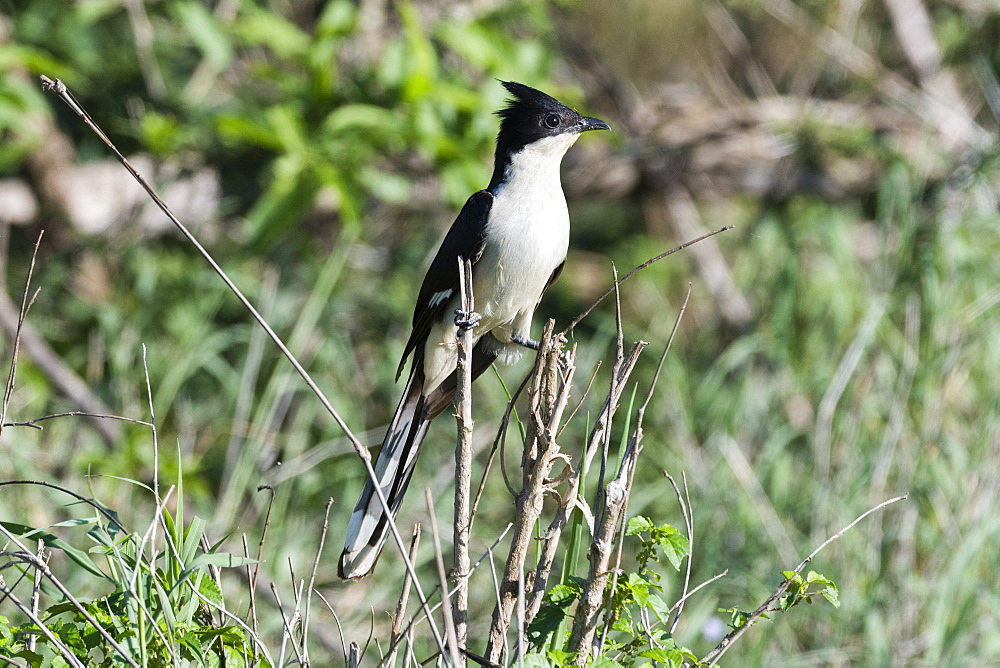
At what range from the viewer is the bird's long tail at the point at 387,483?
226 cm

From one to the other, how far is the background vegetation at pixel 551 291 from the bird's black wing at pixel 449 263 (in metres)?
0.80

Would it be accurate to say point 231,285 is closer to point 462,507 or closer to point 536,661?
point 462,507

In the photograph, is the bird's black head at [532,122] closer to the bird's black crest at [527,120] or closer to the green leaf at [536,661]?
the bird's black crest at [527,120]

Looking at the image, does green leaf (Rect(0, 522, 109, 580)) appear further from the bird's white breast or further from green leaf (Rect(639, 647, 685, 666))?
the bird's white breast

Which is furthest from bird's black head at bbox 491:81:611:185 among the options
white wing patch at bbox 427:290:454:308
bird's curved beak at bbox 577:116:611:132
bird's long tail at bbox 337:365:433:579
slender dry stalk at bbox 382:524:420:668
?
slender dry stalk at bbox 382:524:420:668

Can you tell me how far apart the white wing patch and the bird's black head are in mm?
407

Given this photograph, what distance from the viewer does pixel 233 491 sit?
12.8 ft

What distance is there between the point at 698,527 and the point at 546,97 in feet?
6.48

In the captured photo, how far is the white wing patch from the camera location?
3021mm

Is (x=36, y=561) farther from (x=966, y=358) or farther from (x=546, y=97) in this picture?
(x=966, y=358)

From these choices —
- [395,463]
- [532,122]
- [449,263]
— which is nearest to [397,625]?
[395,463]

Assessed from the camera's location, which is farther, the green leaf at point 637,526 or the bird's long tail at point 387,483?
the bird's long tail at point 387,483

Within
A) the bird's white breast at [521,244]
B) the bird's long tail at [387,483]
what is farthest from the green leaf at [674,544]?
the bird's white breast at [521,244]

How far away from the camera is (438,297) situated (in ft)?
10.0
